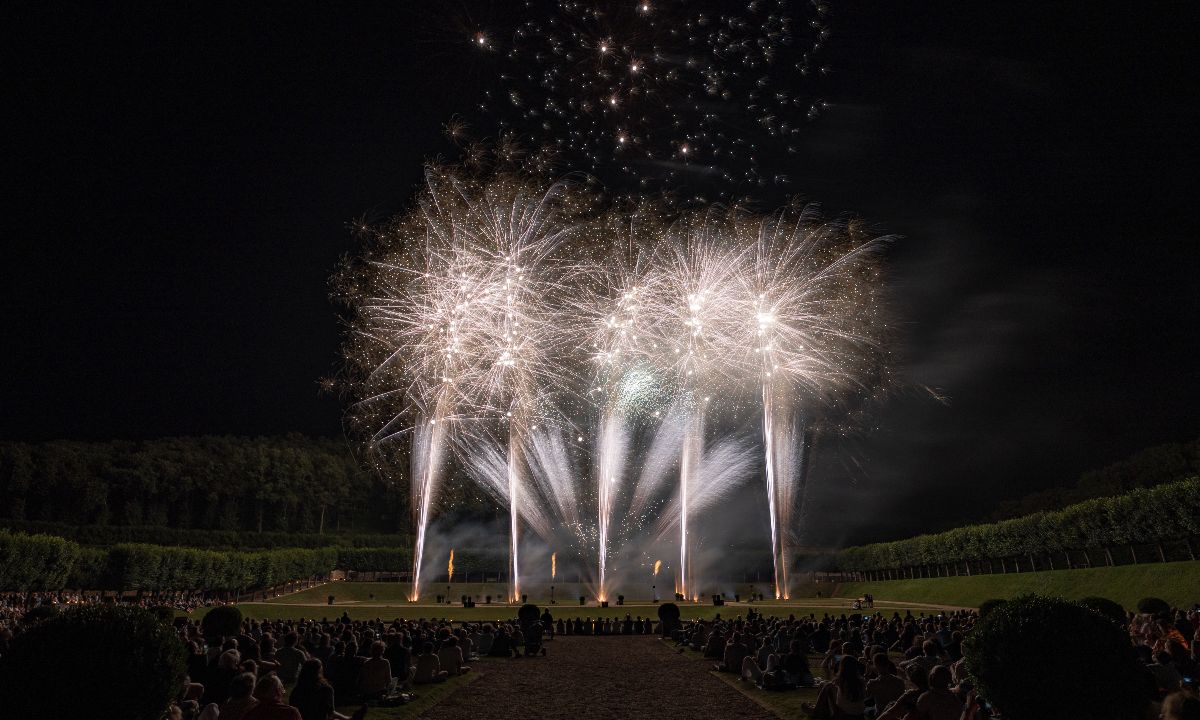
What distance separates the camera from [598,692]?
63.1ft

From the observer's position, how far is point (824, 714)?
46.0 ft

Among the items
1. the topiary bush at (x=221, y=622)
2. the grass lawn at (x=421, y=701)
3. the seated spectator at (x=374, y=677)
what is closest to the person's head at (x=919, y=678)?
the grass lawn at (x=421, y=701)

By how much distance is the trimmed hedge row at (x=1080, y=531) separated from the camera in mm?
49031

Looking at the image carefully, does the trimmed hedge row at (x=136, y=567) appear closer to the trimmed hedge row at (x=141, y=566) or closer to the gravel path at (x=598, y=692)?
the trimmed hedge row at (x=141, y=566)

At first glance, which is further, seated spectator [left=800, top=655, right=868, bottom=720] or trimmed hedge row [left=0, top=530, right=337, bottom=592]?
trimmed hedge row [left=0, top=530, right=337, bottom=592]

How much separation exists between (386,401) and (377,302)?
9.53m

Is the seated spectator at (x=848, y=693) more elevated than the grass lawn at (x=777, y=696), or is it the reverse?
the seated spectator at (x=848, y=693)

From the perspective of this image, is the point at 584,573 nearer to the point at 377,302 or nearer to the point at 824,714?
the point at 377,302

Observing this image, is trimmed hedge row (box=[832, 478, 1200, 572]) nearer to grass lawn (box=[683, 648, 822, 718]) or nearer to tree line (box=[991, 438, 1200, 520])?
tree line (box=[991, 438, 1200, 520])

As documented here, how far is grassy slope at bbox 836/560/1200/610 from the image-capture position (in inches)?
1709

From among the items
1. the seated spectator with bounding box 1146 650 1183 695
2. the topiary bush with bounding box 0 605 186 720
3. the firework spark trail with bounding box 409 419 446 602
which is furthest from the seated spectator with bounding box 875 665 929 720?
the firework spark trail with bounding box 409 419 446 602

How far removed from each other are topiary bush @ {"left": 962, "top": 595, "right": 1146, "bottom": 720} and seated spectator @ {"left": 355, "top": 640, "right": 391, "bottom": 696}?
1200cm

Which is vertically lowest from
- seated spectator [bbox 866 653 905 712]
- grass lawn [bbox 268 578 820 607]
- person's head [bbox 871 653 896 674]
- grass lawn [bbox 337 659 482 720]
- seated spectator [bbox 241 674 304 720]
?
grass lawn [bbox 268 578 820 607]

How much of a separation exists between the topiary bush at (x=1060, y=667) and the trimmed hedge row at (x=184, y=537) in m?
101
